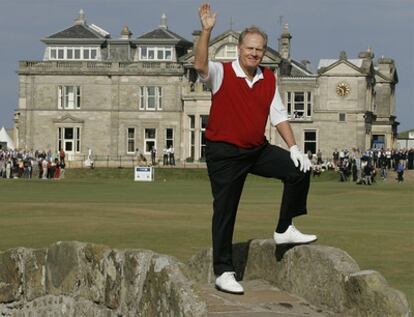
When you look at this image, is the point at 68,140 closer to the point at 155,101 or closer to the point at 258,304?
the point at 155,101

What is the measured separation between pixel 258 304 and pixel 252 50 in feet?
7.43

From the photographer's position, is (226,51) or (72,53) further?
(72,53)

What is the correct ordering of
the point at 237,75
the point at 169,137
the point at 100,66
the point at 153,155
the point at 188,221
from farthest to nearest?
the point at 100,66 < the point at 169,137 < the point at 153,155 < the point at 188,221 < the point at 237,75

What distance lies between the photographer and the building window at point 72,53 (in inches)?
4168

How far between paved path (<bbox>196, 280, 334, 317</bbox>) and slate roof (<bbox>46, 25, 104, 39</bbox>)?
9636cm

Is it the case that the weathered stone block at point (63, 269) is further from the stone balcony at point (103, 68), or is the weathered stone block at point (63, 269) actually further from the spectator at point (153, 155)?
the stone balcony at point (103, 68)

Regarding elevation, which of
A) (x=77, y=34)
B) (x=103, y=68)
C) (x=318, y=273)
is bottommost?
(x=318, y=273)

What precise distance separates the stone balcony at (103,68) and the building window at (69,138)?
492cm

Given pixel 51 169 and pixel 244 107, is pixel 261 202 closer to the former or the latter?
pixel 244 107

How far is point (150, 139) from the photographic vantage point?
102938 mm

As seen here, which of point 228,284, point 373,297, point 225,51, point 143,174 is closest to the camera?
point 373,297

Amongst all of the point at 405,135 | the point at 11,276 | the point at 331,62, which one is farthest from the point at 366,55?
the point at 11,276

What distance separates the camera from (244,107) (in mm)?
10555

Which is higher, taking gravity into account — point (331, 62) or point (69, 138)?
point (331, 62)
